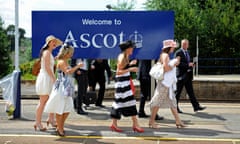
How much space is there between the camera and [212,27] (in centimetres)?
2731

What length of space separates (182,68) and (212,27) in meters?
17.4

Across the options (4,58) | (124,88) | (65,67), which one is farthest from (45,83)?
(4,58)

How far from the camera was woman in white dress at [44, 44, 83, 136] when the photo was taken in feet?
25.3

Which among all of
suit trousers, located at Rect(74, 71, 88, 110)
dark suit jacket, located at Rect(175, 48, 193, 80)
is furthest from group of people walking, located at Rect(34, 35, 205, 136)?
dark suit jacket, located at Rect(175, 48, 193, 80)

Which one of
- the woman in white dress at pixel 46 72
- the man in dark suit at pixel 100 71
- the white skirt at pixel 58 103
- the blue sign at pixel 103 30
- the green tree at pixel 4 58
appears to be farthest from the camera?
the green tree at pixel 4 58

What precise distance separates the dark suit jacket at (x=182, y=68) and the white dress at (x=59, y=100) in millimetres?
3494

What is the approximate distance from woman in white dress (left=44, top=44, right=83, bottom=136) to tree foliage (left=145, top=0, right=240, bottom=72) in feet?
59.0

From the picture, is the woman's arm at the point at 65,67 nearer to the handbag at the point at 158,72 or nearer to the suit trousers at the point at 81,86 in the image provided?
the handbag at the point at 158,72

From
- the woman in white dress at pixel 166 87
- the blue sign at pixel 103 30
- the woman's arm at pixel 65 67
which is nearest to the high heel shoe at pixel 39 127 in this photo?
the woman's arm at pixel 65 67

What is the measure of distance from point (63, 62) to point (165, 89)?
201 centimetres

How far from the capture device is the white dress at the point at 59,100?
25.3 feet

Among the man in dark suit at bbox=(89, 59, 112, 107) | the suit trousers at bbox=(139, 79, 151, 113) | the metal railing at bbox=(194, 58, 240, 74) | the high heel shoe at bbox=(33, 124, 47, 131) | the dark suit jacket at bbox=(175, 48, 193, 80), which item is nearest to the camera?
the high heel shoe at bbox=(33, 124, 47, 131)

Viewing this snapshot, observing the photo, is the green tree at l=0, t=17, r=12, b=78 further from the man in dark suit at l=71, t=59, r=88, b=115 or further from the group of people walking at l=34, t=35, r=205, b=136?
the group of people walking at l=34, t=35, r=205, b=136

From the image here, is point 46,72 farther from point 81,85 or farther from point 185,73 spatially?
point 185,73
